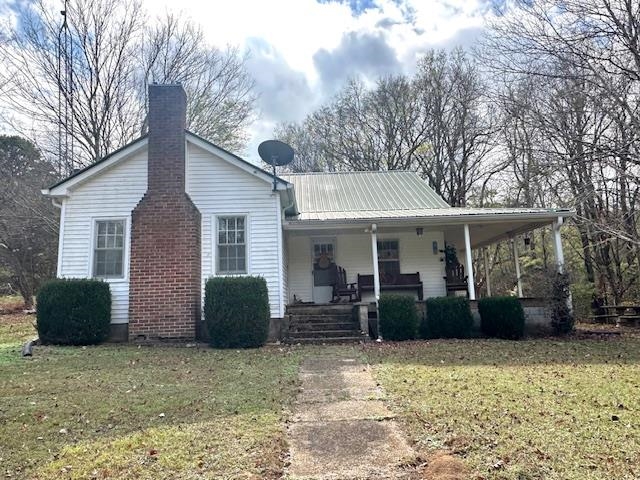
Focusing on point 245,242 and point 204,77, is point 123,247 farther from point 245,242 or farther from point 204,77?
point 204,77

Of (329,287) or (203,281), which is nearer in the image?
(203,281)

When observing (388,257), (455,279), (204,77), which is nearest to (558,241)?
(455,279)

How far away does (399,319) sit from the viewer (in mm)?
11281

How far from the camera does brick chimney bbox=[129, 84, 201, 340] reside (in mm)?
10750

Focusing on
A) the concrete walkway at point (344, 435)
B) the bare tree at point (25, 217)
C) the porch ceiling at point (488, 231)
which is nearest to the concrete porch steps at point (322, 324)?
the porch ceiling at point (488, 231)

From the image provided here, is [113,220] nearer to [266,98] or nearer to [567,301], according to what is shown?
[567,301]

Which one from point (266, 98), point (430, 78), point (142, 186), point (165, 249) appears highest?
point (430, 78)

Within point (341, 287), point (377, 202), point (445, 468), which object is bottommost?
point (445, 468)

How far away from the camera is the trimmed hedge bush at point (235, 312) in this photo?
396 inches

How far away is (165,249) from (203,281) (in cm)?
124

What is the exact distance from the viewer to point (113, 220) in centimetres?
1153

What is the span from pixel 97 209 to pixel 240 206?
3.59m

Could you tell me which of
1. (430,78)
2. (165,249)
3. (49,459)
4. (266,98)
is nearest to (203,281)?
(165,249)

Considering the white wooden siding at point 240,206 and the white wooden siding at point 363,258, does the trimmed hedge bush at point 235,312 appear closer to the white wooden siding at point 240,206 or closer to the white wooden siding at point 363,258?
the white wooden siding at point 240,206
